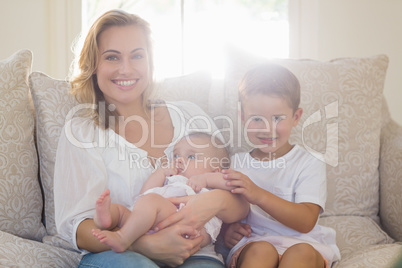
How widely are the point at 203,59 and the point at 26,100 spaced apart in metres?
1.70

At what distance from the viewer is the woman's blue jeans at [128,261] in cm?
118

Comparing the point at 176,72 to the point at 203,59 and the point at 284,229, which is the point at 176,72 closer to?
the point at 203,59

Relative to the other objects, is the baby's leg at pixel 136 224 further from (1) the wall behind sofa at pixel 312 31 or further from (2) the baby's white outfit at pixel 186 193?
(1) the wall behind sofa at pixel 312 31

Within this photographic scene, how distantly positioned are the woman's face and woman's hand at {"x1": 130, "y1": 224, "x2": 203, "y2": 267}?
0.49 metres

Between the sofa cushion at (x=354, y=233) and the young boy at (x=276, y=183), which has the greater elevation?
the young boy at (x=276, y=183)

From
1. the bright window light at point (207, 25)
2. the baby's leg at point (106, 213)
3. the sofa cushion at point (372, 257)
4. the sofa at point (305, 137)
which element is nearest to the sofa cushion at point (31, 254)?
the sofa at point (305, 137)

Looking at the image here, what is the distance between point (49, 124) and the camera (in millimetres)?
1689

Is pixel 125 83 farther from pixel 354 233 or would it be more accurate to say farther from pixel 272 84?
pixel 354 233

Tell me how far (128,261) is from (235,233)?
15.1 inches

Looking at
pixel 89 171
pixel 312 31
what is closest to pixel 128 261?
pixel 89 171

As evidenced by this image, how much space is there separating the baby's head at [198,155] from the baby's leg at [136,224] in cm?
20

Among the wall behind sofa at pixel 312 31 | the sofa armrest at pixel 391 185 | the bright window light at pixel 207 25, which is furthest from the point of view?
the bright window light at pixel 207 25

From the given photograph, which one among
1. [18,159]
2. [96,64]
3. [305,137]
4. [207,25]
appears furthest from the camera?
[207,25]

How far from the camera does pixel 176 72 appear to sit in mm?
3301
